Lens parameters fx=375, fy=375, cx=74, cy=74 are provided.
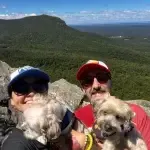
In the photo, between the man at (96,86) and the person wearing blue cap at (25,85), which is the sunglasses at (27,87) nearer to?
the person wearing blue cap at (25,85)

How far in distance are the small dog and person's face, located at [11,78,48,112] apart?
32.6 inches

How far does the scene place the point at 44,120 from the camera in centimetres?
356

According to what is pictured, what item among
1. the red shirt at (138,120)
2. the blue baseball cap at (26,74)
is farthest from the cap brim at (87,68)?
the blue baseball cap at (26,74)

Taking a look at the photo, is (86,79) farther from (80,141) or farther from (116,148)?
(80,141)

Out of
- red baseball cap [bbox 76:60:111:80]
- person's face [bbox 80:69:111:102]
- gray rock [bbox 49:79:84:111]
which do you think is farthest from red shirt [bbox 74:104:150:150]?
gray rock [bbox 49:79:84:111]

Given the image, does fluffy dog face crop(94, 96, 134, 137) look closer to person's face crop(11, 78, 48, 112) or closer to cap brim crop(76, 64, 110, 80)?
person's face crop(11, 78, 48, 112)

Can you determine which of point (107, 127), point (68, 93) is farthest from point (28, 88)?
point (68, 93)

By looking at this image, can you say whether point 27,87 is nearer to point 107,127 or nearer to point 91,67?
point 107,127

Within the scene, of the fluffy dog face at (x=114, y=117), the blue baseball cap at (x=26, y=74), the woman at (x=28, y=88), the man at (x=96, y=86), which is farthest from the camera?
the man at (x=96, y=86)

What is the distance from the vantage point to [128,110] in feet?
15.4

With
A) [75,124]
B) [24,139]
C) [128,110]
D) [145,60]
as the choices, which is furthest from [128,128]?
[145,60]

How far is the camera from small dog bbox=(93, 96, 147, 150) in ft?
15.1

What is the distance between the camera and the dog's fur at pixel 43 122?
11.6 feet

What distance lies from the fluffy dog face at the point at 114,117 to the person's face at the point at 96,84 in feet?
3.62
